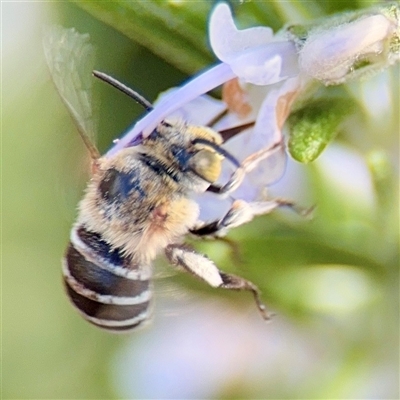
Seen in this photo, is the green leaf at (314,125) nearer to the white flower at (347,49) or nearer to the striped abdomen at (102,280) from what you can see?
the white flower at (347,49)

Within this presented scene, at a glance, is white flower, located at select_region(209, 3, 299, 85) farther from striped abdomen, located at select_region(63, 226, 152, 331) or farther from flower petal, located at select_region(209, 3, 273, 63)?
striped abdomen, located at select_region(63, 226, 152, 331)

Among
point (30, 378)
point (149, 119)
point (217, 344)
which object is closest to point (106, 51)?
point (149, 119)

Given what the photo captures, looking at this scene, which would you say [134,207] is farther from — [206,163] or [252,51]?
[252,51]

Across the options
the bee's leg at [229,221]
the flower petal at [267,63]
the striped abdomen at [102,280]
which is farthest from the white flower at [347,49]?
the striped abdomen at [102,280]

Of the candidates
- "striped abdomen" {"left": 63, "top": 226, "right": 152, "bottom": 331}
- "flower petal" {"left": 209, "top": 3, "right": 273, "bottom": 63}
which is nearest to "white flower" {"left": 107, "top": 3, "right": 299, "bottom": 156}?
"flower petal" {"left": 209, "top": 3, "right": 273, "bottom": 63}

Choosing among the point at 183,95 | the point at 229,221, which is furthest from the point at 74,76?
the point at 229,221
